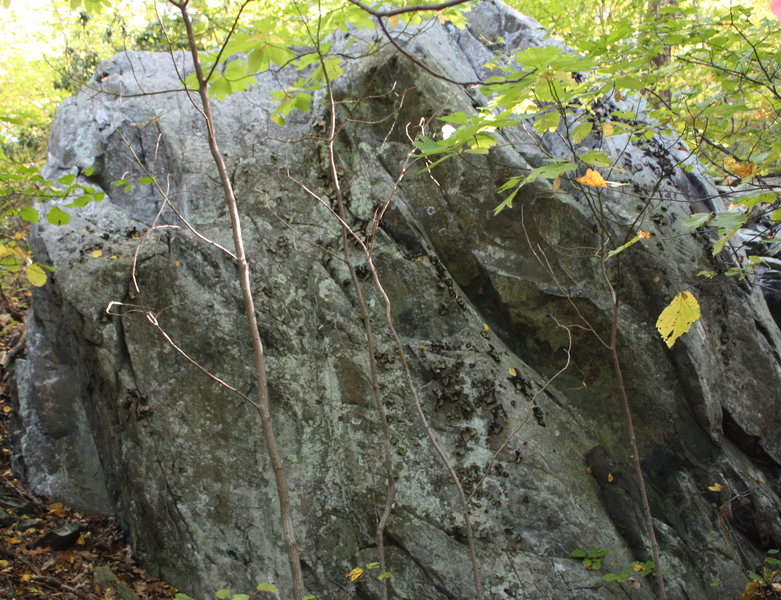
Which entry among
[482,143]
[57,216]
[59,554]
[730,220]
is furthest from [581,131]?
[59,554]

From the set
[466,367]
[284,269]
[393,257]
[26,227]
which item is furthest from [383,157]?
[26,227]

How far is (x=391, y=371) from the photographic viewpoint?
166 inches

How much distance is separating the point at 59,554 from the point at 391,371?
2680 millimetres

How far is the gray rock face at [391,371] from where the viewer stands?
3844 mm

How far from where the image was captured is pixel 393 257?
455cm

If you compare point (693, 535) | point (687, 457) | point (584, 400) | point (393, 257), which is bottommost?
point (693, 535)

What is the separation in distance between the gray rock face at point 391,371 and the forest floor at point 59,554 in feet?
0.48

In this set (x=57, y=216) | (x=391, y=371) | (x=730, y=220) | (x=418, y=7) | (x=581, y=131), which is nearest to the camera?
(x=418, y=7)

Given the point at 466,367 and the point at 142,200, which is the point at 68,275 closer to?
the point at 142,200

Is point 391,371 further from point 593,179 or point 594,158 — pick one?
point 594,158

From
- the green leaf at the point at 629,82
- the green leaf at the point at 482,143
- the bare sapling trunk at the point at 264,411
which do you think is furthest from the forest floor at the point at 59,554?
the green leaf at the point at 629,82

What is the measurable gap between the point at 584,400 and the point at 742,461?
4.79ft

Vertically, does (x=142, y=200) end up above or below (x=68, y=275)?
above

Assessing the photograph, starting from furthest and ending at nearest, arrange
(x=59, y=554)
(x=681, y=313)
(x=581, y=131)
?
(x=59, y=554) < (x=581, y=131) < (x=681, y=313)
